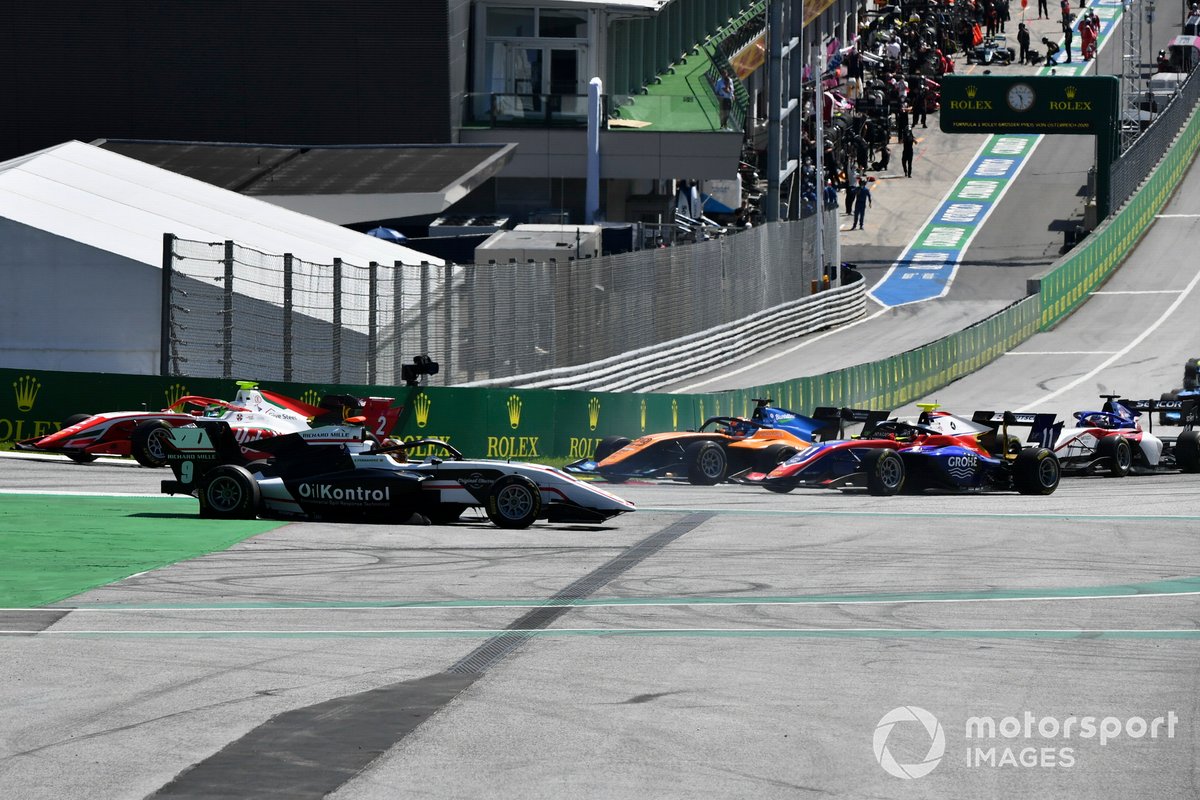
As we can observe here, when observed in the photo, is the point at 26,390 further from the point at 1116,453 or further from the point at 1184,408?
the point at 1184,408

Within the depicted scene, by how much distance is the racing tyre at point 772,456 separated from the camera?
2253cm

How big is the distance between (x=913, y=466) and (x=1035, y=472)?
5.09 feet

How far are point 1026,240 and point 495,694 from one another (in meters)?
51.3

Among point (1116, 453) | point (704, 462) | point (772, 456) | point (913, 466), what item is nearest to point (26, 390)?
point (704, 462)

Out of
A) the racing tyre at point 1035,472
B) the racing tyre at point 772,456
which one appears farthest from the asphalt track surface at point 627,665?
the racing tyre at point 772,456

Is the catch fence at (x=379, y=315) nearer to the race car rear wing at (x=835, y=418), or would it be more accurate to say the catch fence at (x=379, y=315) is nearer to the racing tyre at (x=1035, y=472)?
the race car rear wing at (x=835, y=418)

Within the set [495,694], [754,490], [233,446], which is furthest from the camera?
[754,490]

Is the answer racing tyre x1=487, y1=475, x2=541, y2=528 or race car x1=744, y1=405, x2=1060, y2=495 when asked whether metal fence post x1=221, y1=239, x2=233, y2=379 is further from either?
racing tyre x1=487, y1=475, x2=541, y2=528

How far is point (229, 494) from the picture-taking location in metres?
17.1

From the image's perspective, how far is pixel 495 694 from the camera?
10148 millimetres

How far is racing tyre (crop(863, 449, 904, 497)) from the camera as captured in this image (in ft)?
70.1

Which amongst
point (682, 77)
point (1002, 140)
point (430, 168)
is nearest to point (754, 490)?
point (430, 168)

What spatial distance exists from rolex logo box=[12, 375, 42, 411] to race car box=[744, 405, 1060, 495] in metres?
9.90

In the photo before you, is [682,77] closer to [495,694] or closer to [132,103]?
[132,103]
